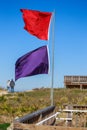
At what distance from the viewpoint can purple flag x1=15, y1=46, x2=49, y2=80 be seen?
1209 cm

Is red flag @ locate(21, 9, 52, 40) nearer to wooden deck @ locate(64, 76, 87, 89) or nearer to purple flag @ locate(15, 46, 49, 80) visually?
purple flag @ locate(15, 46, 49, 80)

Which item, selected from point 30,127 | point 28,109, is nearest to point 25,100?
point 28,109

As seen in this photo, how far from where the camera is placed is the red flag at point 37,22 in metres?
13.1

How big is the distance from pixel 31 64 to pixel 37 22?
1.79m

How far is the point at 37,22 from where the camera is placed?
13242 mm

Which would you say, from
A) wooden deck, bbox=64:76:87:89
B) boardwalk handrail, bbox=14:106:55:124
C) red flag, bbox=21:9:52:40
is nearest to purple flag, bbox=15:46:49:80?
red flag, bbox=21:9:52:40

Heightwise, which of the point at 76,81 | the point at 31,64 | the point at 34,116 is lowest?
the point at 34,116

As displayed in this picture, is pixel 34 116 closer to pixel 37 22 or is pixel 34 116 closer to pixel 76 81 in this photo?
pixel 37 22

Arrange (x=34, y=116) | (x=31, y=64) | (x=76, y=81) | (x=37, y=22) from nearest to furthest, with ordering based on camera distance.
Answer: (x=34, y=116) < (x=31, y=64) < (x=37, y=22) < (x=76, y=81)

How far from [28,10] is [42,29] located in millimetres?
792

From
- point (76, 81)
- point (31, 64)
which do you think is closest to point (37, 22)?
point (31, 64)

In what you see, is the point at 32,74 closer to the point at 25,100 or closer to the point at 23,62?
the point at 23,62

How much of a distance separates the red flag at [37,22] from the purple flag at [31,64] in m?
0.86

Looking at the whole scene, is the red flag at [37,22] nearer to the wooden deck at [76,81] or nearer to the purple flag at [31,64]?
the purple flag at [31,64]
